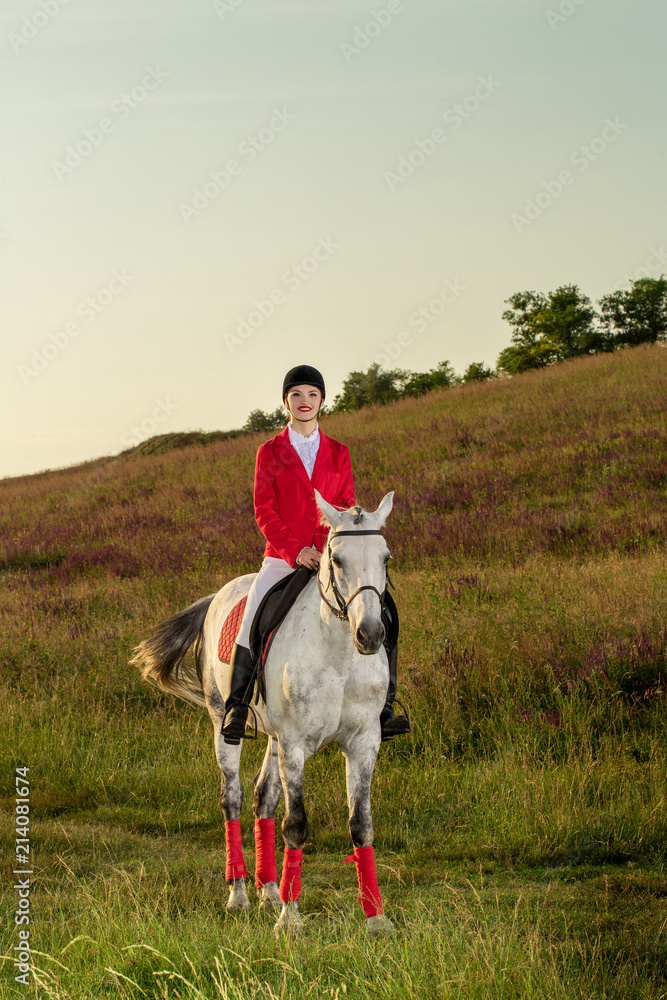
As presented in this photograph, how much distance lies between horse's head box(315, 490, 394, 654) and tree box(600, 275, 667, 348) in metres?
58.4

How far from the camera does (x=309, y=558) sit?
4.86 metres

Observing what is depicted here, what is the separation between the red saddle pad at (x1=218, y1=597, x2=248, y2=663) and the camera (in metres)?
5.57

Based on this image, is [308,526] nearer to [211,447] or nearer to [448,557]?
[448,557]

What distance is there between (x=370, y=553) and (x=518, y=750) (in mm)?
4044

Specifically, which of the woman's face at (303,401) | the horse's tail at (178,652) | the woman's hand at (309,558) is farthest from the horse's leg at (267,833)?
the woman's face at (303,401)

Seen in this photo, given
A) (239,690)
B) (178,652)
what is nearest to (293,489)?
(239,690)

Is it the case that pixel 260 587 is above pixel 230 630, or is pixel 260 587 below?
above

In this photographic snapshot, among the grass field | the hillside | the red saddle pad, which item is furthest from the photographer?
the hillside

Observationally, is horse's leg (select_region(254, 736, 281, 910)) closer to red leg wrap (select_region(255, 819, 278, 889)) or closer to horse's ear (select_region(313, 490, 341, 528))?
red leg wrap (select_region(255, 819, 278, 889))

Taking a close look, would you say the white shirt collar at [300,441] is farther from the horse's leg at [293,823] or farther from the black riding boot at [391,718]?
the horse's leg at [293,823]

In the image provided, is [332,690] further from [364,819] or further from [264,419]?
[264,419]

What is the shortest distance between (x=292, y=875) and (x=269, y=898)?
2.41ft

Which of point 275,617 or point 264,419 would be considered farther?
point 264,419

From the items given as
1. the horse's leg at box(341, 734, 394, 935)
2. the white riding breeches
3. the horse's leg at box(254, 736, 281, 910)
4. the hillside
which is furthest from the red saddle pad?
the hillside
